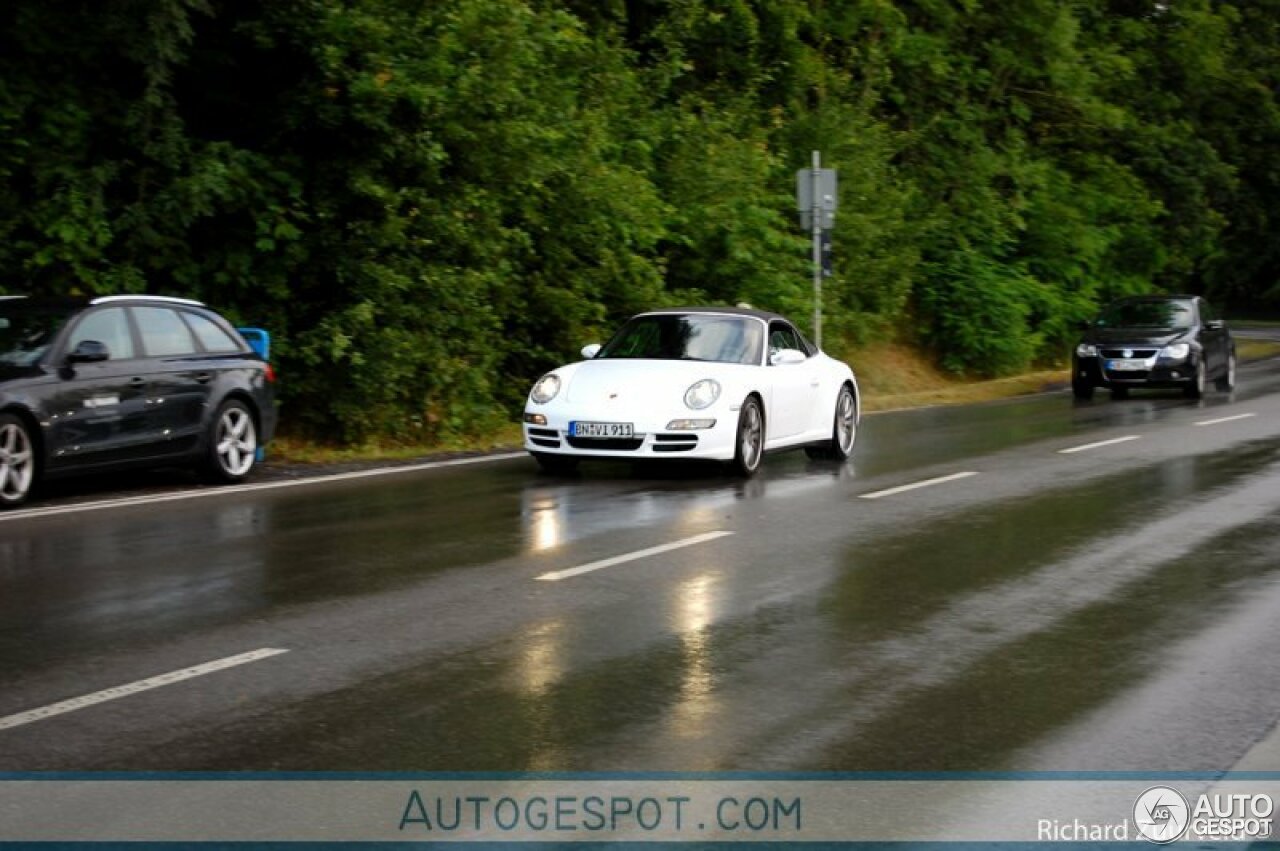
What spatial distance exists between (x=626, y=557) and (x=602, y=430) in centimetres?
456

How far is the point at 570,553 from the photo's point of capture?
1073 centimetres

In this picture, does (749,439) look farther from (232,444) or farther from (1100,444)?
(1100,444)

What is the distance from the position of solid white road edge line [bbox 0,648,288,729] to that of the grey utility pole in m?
19.7

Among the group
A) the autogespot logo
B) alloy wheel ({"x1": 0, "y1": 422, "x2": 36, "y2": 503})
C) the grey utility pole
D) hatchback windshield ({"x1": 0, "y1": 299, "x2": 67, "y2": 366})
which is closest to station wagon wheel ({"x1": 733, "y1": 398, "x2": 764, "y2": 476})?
hatchback windshield ({"x1": 0, "y1": 299, "x2": 67, "y2": 366})

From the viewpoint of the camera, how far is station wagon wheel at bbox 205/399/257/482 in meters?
14.8

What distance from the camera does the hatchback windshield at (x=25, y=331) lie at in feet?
43.8

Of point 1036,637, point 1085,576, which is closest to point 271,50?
point 1085,576

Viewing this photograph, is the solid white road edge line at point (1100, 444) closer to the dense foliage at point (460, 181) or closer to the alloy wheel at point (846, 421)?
the alloy wheel at point (846, 421)

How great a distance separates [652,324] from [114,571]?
7682mm

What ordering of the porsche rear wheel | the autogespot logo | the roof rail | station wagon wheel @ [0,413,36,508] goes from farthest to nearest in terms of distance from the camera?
the porsche rear wheel < the roof rail < station wagon wheel @ [0,413,36,508] < the autogespot logo

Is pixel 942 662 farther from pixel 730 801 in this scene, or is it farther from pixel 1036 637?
pixel 730 801

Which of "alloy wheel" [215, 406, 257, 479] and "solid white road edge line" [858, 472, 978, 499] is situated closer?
"solid white road edge line" [858, 472, 978, 499]

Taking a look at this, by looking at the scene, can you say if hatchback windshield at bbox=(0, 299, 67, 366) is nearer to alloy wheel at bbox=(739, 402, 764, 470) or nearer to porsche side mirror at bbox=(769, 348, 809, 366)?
alloy wheel at bbox=(739, 402, 764, 470)

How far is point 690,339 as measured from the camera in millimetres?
16438
